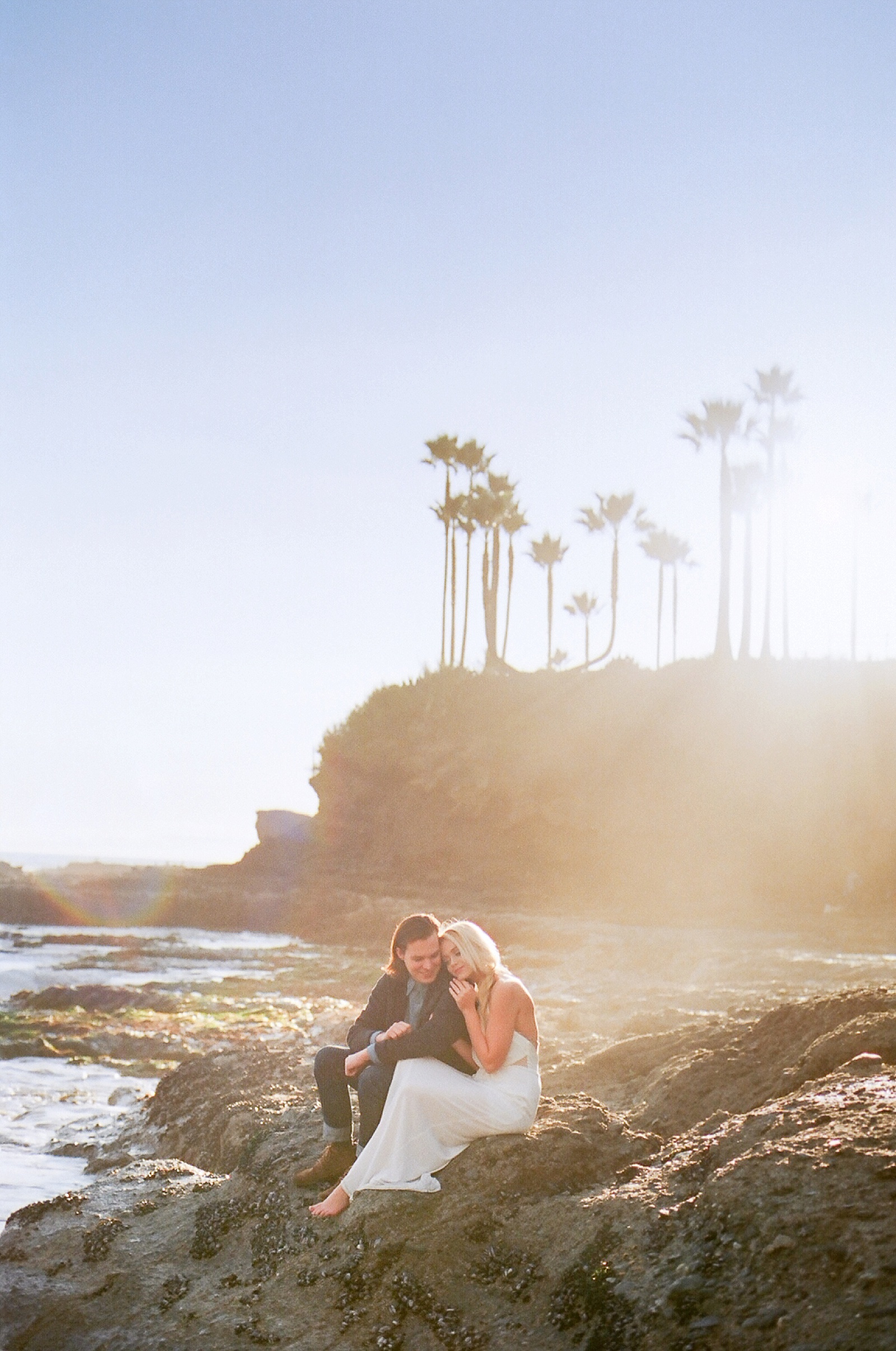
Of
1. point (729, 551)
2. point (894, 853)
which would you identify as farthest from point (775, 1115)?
point (729, 551)

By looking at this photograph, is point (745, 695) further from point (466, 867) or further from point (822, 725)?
point (466, 867)

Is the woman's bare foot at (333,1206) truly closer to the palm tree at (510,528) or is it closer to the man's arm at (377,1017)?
the man's arm at (377,1017)

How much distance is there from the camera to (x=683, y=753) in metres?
43.2

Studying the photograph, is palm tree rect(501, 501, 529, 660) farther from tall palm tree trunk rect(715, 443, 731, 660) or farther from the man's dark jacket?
the man's dark jacket

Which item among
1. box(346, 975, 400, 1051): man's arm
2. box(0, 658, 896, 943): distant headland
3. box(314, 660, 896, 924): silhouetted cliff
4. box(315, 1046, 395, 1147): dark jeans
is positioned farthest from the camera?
box(314, 660, 896, 924): silhouetted cliff

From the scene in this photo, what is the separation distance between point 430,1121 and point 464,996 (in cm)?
62

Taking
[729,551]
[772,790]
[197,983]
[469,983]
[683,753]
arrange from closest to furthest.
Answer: [469,983]
[197,983]
[772,790]
[683,753]
[729,551]

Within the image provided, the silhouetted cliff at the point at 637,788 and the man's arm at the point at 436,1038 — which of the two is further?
the silhouetted cliff at the point at 637,788

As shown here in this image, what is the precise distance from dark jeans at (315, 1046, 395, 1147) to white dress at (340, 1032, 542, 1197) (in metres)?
0.23

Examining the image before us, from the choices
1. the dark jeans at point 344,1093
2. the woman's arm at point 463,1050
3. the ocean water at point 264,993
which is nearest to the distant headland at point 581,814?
the ocean water at point 264,993

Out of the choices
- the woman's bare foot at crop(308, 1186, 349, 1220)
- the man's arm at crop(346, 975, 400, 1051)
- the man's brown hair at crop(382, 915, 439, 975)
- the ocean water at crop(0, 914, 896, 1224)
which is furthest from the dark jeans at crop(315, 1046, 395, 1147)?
the ocean water at crop(0, 914, 896, 1224)

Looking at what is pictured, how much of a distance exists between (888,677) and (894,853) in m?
10.3

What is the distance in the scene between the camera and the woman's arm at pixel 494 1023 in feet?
18.5

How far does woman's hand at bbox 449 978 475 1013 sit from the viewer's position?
18.7 ft
